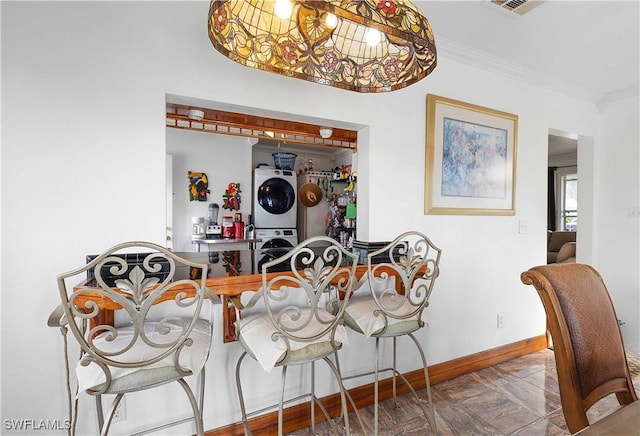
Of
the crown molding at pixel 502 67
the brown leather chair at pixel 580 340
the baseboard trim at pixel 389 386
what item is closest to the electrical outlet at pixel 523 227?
the baseboard trim at pixel 389 386

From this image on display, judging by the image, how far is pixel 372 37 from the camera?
4.81 ft

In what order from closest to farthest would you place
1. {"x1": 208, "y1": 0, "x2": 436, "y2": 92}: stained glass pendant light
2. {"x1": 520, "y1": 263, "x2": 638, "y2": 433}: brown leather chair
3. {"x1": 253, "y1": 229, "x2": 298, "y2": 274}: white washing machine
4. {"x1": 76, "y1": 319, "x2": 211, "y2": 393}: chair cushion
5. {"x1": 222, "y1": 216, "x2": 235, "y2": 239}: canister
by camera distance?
{"x1": 520, "y1": 263, "x2": 638, "y2": 433}: brown leather chair < {"x1": 76, "y1": 319, "x2": 211, "y2": 393}: chair cushion < {"x1": 208, "y1": 0, "x2": 436, "y2": 92}: stained glass pendant light < {"x1": 222, "y1": 216, "x2": 235, "y2": 239}: canister < {"x1": 253, "y1": 229, "x2": 298, "y2": 274}: white washing machine

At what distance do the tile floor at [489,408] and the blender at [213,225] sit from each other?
3100mm

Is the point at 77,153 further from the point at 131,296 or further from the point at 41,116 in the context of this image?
the point at 131,296

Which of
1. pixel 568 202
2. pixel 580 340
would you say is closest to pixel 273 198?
pixel 580 340

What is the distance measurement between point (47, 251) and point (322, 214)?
4.22 metres

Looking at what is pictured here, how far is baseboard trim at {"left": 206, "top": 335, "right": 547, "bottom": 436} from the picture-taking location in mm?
1755

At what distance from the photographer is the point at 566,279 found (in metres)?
0.99

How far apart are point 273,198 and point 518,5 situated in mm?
3652

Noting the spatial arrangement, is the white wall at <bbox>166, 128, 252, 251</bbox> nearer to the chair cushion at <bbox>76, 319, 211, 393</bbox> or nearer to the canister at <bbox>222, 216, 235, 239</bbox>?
→ the canister at <bbox>222, 216, 235, 239</bbox>

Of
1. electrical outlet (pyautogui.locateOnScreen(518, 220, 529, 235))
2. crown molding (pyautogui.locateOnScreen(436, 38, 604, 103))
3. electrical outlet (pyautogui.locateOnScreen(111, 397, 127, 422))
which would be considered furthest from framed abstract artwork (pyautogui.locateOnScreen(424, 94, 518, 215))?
electrical outlet (pyautogui.locateOnScreen(111, 397, 127, 422))

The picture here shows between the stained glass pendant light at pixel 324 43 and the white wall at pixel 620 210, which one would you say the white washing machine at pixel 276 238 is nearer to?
the stained glass pendant light at pixel 324 43

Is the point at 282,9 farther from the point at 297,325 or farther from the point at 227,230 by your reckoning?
the point at 227,230

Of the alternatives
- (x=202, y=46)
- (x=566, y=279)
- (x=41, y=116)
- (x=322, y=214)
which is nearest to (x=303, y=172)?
(x=322, y=214)
